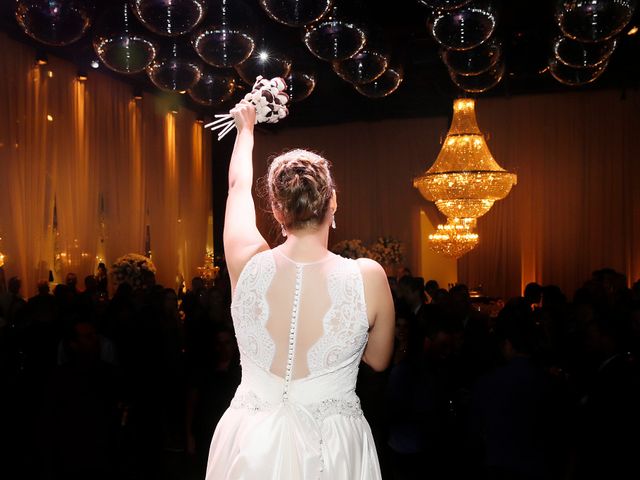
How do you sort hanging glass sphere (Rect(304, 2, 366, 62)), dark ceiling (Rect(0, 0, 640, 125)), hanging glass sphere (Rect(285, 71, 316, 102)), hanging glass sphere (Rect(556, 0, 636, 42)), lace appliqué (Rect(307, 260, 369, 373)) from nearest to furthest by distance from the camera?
lace appliqué (Rect(307, 260, 369, 373))
hanging glass sphere (Rect(556, 0, 636, 42))
hanging glass sphere (Rect(304, 2, 366, 62))
hanging glass sphere (Rect(285, 71, 316, 102))
dark ceiling (Rect(0, 0, 640, 125))

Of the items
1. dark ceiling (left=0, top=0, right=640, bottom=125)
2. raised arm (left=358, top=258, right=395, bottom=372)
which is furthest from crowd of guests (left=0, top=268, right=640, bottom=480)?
dark ceiling (left=0, top=0, right=640, bottom=125)

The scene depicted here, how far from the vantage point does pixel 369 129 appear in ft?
46.6

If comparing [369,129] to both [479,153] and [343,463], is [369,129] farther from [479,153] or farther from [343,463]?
[343,463]

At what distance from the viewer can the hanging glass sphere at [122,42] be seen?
4.04m

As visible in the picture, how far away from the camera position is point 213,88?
5.12 metres

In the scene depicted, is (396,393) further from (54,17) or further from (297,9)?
(54,17)

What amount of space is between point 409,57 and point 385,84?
4229 millimetres

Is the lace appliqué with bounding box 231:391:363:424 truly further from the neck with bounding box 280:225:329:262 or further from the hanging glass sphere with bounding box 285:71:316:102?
the hanging glass sphere with bounding box 285:71:316:102

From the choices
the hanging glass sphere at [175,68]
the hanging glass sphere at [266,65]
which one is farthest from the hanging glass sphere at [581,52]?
the hanging glass sphere at [175,68]

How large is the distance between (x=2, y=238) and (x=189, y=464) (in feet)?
16.7

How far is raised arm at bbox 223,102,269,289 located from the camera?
1.79m

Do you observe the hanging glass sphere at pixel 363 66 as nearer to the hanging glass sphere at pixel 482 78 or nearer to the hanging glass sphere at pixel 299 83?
the hanging glass sphere at pixel 299 83

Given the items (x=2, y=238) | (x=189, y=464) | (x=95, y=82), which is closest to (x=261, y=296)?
(x=189, y=464)

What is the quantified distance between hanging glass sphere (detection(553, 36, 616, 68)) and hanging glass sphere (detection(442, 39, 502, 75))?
46 cm
